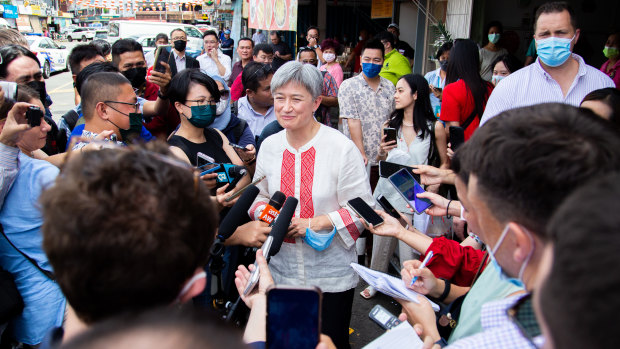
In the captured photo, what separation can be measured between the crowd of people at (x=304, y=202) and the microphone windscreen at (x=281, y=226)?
13 centimetres

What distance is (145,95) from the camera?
459 centimetres

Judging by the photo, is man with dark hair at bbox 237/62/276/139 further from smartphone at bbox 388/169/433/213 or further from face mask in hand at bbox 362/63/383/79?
smartphone at bbox 388/169/433/213

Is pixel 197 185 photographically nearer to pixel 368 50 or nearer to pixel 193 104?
pixel 193 104

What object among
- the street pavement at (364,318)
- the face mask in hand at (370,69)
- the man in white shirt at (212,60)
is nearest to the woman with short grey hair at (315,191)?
the street pavement at (364,318)

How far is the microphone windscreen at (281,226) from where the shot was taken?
5.79 ft

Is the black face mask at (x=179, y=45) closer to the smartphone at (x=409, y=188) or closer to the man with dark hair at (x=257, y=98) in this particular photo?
the man with dark hair at (x=257, y=98)

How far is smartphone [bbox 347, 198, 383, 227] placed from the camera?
85.4 inches

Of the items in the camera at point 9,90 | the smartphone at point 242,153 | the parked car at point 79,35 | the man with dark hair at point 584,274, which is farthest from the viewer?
the parked car at point 79,35

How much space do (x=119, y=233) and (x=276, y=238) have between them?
1016mm

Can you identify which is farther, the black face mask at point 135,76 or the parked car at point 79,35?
the parked car at point 79,35

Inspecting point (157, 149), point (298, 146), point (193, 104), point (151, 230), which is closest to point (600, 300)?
point (151, 230)

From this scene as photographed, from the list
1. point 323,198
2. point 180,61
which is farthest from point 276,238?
point 180,61

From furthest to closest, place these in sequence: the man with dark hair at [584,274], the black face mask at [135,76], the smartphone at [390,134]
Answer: the black face mask at [135,76]
the smartphone at [390,134]
the man with dark hair at [584,274]

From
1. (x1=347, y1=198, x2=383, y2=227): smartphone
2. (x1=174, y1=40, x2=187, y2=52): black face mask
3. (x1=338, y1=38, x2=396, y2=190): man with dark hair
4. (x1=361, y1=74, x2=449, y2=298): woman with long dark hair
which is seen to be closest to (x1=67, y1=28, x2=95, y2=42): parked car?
(x1=174, y1=40, x2=187, y2=52): black face mask
